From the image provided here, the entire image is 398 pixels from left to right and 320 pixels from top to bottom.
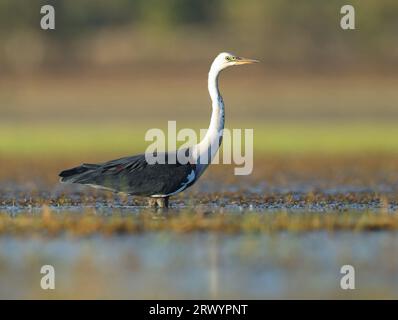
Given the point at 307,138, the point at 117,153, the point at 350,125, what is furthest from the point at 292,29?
the point at 117,153

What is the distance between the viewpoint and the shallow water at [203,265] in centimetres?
1002

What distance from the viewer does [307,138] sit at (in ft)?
104

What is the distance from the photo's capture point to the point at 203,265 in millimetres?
11031

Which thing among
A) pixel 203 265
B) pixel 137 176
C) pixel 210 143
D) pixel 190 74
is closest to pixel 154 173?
pixel 137 176

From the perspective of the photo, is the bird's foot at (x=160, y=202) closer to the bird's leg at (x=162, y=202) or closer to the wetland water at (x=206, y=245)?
the bird's leg at (x=162, y=202)

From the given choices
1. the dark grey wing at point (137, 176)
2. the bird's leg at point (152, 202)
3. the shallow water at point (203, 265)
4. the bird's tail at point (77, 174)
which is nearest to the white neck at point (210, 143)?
the dark grey wing at point (137, 176)

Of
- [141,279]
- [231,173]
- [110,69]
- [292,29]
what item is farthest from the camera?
[292,29]

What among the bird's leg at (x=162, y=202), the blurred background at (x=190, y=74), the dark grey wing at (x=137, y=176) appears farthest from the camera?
the blurred background at (x=190, y=74)

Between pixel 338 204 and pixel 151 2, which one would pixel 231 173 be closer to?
pixel 338 204

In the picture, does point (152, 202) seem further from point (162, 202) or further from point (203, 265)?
point (203, 265)

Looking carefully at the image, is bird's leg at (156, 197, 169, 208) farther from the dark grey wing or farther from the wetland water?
the dark grey wing

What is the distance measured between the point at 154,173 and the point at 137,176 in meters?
0.24

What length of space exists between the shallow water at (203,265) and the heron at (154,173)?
70.9 inches
